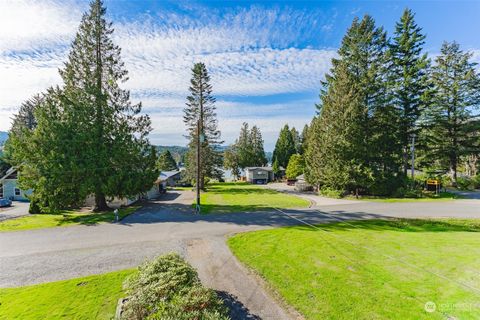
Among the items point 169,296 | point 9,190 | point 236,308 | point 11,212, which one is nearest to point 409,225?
point 236,308

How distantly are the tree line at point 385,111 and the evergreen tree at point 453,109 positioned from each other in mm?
100

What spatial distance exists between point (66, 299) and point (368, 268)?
954 centimetres

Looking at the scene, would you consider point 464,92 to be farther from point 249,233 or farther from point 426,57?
point 249,233

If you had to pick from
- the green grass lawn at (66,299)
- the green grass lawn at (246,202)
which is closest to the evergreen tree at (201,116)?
the green grass lawn at (246,202)

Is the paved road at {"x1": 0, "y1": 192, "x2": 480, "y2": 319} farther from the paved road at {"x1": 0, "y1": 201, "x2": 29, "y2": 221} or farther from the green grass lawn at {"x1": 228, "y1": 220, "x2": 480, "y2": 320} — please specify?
the paved road at {"x1": 0, "y1": 201, "x2": 29, "y2": 221}

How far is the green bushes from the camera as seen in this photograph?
15.3ft

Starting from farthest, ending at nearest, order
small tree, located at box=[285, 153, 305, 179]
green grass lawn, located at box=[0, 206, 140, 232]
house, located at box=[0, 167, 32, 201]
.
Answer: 1. small tree, located at box=[285, 153, 305, 179]
2. house, located at box=[0, 167, 32, 201]
3. green grass lawn, located at box=[0, 206, 140, 232]

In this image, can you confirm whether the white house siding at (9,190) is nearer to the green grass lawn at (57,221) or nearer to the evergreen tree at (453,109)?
the green grass lawn at (57,221)

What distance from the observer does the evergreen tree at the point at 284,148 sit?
2552 inches

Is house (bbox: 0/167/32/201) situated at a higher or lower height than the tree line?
lower

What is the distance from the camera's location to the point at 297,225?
47.8 feet

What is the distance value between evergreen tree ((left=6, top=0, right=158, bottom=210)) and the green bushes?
15040mm
